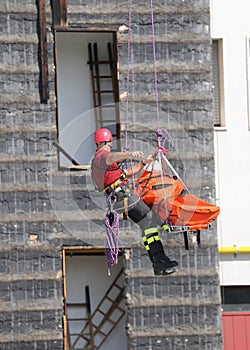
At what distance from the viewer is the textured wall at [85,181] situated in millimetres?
19203

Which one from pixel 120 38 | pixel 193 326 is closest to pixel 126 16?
pixel 120 38

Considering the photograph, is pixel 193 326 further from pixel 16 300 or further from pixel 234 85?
pixel 234 85

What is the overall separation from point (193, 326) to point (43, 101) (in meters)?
3.81

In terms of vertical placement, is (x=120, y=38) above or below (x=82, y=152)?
above

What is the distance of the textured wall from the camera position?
63.0 feet

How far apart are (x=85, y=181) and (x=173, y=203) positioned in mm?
4768

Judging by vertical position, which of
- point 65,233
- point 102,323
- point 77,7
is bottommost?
point 102,323

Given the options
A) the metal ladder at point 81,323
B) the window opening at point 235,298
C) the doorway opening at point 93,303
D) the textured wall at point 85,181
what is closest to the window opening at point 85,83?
the textured wall at point 85,181

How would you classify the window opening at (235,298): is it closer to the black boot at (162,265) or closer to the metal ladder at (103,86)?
the metal ladder at (103,86)

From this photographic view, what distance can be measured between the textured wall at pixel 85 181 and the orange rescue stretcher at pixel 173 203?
13.3 feet

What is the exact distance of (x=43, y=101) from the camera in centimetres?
1930

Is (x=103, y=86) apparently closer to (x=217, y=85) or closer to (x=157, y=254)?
(x=217, y=85)

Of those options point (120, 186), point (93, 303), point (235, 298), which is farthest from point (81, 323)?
point (120, 186)

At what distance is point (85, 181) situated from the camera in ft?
63.5
